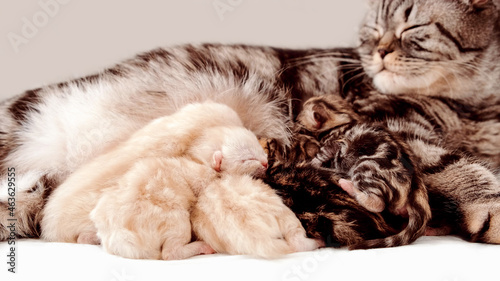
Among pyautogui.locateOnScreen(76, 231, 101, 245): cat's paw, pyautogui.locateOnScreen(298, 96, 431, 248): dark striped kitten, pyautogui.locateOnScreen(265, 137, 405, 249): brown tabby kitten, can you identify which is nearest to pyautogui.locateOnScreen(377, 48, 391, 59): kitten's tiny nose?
pyautogui.locateOnScreen(298, 96, 431, 248): dark striped kitten

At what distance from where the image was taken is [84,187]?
4.76 ft

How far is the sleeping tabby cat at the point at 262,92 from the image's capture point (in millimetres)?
1848

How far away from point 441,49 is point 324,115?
49 cm

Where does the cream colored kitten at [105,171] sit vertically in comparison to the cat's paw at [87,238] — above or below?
above

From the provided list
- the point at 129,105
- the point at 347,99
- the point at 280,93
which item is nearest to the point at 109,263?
the point at 129,105

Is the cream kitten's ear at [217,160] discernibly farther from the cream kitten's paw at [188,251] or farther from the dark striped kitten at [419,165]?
the dark striped kitten at [419,165]

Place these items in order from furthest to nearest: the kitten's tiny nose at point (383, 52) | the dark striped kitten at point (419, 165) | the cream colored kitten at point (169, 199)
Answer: the kitten's tiny nose at point (383, 52)
the dark striped kitten at point (419, 165)
the cream colored kitten at point (169, 199)

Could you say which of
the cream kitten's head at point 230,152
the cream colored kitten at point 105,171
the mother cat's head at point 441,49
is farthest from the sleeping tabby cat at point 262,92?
the cream kitten's head at point 230,152

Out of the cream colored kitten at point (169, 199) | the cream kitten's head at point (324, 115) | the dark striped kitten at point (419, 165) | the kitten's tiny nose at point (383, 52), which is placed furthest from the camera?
the kitten's tiny nose at point (383, 52)

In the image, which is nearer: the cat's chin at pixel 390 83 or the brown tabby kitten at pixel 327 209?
the brown tabby kitten at pixel 327 209

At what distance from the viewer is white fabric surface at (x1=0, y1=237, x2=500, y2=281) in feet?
3.84

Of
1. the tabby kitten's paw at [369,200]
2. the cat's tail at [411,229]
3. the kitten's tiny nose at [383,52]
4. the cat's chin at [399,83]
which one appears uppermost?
the kitten's tiny nose at [383,52]

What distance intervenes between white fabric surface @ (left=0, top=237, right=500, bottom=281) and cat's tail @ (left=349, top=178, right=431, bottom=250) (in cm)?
3

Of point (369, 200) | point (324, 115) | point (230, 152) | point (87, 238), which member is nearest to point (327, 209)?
point (369, 200)
